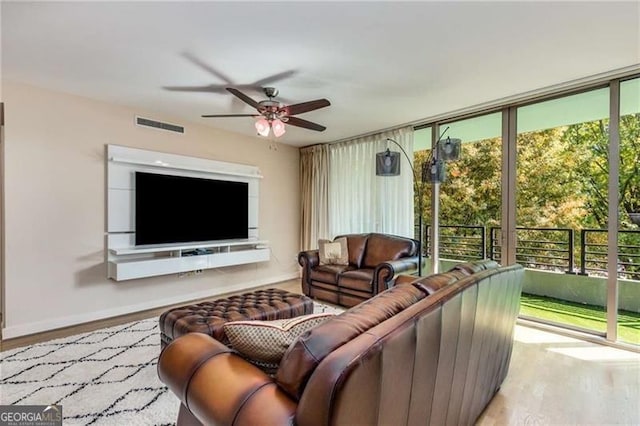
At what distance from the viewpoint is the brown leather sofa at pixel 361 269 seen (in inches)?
146

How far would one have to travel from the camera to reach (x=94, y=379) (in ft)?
7.32

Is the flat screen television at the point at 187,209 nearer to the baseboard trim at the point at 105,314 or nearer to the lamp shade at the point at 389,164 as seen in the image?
the baseboard trim at the point at 105,314

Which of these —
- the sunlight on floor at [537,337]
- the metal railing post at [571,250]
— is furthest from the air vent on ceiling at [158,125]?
the metal railing post at [571,250]

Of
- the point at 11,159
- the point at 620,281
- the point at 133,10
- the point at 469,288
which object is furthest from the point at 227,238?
the point at 620,281

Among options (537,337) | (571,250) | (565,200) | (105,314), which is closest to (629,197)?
(565,200)

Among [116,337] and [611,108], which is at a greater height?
[611,108]

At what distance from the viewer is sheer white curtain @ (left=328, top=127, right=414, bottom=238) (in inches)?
177

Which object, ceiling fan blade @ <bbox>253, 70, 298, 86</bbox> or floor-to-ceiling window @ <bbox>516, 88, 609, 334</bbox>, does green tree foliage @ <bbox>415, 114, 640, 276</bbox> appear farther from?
ceiling fan blade @ <bbox>253, 70, 298, 86</bbox>

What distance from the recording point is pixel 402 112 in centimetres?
394

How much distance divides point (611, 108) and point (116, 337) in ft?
17.1

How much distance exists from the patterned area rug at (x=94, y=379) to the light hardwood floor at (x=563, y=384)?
55 centimetres

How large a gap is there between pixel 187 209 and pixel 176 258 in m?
0.70

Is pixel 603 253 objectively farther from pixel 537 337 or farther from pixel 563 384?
pixel 563 384

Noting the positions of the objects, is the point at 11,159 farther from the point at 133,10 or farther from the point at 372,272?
the point at 372,272
